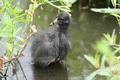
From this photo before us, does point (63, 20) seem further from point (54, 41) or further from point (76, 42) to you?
point (76, 42)

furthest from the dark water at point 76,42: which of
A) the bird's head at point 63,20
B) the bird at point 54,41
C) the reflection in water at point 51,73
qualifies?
the bird's head at point 63,20

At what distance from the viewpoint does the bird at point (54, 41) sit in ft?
13.3

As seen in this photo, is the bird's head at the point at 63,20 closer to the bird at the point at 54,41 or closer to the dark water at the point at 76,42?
the bird at the point at 54,41

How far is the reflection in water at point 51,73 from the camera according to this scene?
13.4ft

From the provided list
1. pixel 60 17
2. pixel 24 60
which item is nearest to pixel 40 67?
pixel 24 60

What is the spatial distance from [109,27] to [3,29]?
243 cm

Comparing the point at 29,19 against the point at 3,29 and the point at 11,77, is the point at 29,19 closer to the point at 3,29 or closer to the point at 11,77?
the point at 3,29

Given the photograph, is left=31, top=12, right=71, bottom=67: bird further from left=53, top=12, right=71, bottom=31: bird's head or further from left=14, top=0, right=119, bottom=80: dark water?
left=14, top=0, right=119, bottom=80: dark water

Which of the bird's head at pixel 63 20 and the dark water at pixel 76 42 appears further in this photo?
the dark water at pixel 76 42

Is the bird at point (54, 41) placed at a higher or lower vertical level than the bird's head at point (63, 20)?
lower

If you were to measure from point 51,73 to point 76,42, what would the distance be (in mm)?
676

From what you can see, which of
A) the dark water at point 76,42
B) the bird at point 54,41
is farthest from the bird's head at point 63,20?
the dark water at point 76,42

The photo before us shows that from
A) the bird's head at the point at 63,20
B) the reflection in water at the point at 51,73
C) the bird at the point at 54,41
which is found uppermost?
the bird's head at the point at 63,20

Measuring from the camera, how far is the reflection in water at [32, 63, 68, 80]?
4.08m
